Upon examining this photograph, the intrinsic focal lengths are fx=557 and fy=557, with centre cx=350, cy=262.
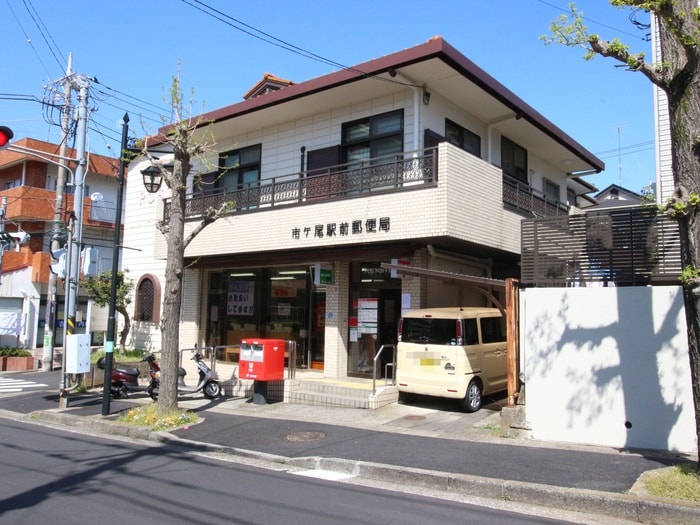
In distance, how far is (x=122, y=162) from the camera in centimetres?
1228

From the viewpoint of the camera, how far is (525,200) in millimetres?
15266

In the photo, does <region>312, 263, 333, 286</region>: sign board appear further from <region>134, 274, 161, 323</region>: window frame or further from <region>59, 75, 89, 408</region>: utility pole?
<region>134, 274, 161, 323</region>: window frame

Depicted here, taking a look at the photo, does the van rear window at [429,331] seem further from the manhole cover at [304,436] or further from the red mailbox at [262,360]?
the red mailbox at [262,360]

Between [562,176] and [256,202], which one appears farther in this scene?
[562,176]

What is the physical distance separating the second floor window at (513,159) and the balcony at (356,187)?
1223 millimetres

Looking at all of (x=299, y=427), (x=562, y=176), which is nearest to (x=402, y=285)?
(x=299, y=427)

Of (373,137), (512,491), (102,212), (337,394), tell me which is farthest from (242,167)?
(102,212)

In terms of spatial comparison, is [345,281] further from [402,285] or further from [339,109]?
[339,109]

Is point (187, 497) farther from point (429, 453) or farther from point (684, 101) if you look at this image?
point (684, 101)

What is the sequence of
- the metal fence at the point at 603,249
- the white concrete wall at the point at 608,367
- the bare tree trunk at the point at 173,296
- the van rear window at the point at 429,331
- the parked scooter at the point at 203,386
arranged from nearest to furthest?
the white concrete wall at the point at 608,367 → the metal fence at the point at 603,249 → the van rear window at the point at 429,331 → the bare tree trunk at the point at 173,296 → the parked scooter at the point at 203,386

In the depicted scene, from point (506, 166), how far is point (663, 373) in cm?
973

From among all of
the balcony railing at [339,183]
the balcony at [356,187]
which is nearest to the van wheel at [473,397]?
the balcony at [356,187]

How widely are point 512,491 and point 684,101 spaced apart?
189 inches

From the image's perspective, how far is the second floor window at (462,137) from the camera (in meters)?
14.5
